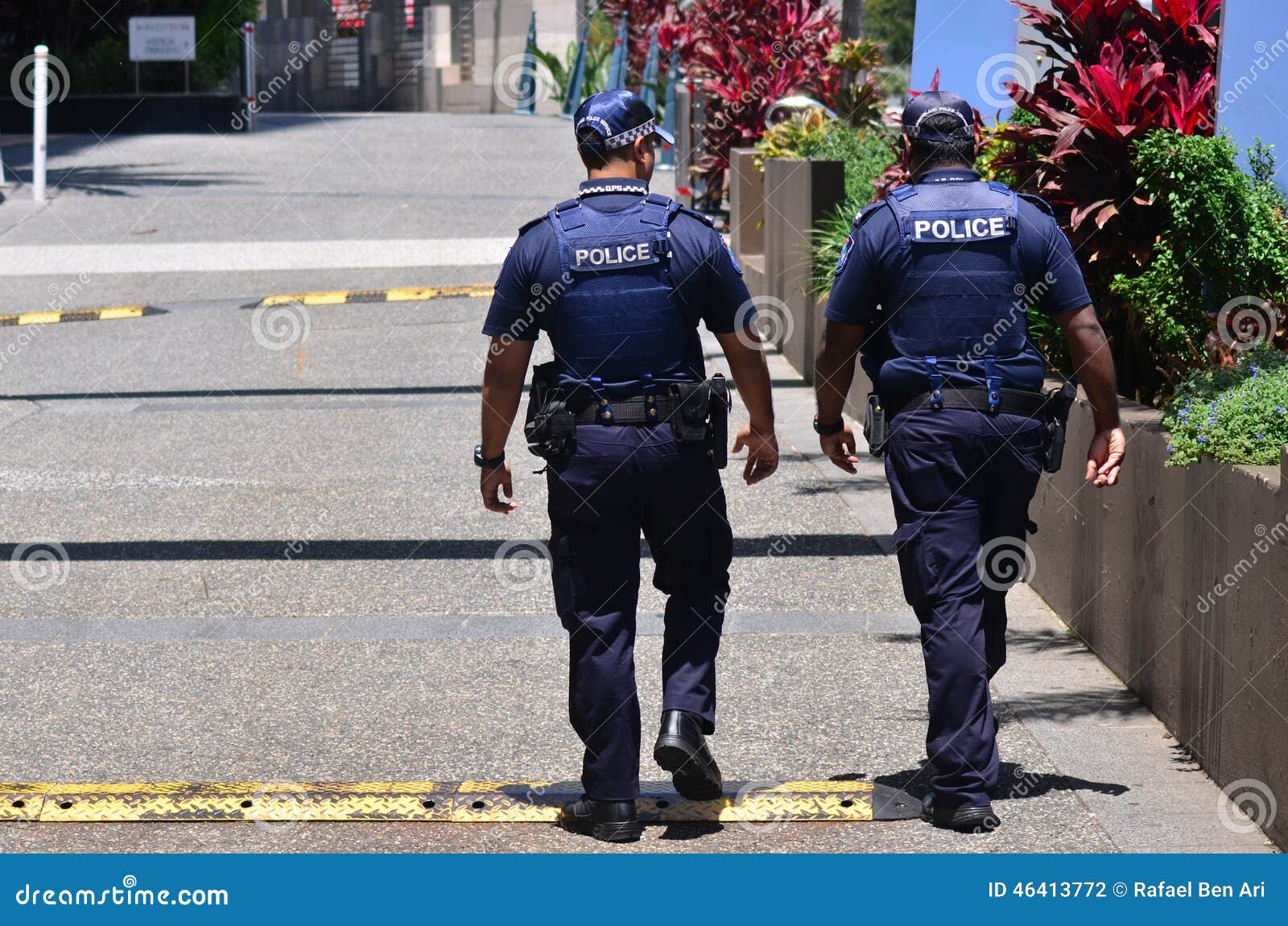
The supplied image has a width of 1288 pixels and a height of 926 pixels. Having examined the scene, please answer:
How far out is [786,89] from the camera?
720 inches

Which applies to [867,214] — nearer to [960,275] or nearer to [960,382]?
[960,275]

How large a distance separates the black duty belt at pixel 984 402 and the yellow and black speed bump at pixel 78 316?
1249cm

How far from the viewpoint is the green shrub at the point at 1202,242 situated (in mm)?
5965

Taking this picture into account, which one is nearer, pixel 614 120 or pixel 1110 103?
pixel 614 120

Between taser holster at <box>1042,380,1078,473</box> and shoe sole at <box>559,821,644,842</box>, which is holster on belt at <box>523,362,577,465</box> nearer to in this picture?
shoe sole at <box>559,821,644,842</box>

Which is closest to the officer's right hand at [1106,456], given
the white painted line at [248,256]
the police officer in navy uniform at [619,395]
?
the police officer in navy uniform at [619,395]

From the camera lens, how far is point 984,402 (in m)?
4.58

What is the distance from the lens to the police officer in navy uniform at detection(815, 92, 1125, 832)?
4.55 metres

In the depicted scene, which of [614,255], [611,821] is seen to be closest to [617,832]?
[611,821]

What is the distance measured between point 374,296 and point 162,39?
18646 millimetres

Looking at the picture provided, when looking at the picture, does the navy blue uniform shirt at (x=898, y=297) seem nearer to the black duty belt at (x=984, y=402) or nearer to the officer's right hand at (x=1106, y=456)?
the black duty belt at (x=984, y=402)
